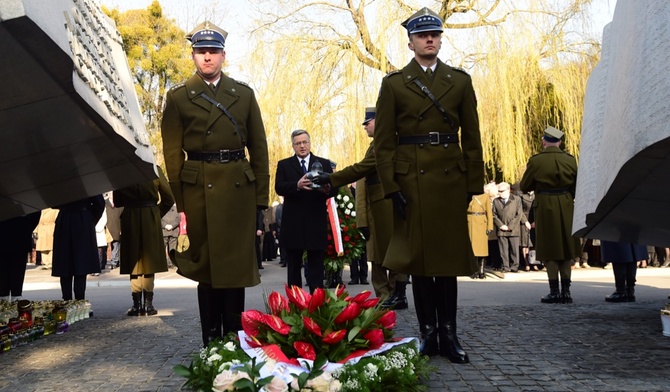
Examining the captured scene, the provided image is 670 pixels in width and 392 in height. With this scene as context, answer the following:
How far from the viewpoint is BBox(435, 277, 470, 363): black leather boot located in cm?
619

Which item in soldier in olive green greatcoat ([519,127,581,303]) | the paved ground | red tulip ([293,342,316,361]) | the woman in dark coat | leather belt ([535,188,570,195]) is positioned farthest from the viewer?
leather belt ([535,188,570,195])

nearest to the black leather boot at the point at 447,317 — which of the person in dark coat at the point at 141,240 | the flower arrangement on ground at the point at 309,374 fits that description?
the flower arrangement on ground at the point at 309,374

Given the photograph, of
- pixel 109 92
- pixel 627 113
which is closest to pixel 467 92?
pixel 627 113

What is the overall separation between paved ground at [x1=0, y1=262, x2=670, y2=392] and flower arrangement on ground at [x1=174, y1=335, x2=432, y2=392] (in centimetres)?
30

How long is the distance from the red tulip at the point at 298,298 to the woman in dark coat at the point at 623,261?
5745mm

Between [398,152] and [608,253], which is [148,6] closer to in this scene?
[608,253]

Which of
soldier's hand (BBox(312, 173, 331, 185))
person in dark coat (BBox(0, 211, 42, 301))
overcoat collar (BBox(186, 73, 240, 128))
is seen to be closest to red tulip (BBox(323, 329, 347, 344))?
overcoat collar (BBox(186, 73, 240, 128))

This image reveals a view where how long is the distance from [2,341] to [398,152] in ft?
12.2

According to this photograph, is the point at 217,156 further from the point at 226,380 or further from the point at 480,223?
the point at 480,223

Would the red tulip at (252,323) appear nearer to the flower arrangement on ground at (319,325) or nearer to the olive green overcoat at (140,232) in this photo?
the flower arrangement on ground at (319,325)

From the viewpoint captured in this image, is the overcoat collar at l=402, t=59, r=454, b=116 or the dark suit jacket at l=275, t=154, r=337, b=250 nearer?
Answer: the overcoat collar at l=402, t=59, r=454, b=116

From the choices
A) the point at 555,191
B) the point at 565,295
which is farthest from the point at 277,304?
the point at 555,191

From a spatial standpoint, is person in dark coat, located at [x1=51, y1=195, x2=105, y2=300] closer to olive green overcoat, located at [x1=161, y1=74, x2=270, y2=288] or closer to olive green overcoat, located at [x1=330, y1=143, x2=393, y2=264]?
olive green overcoat, located at [x1=330, y1=143, x2=393, y2=264]

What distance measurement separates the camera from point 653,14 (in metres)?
5.68
